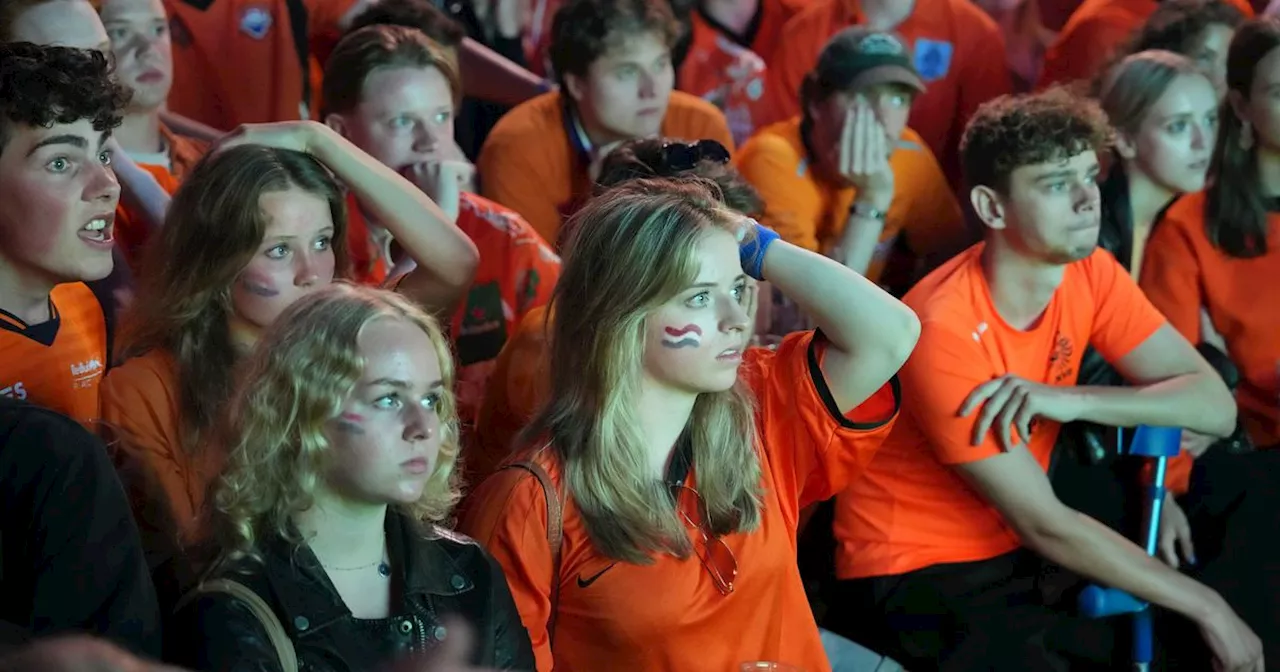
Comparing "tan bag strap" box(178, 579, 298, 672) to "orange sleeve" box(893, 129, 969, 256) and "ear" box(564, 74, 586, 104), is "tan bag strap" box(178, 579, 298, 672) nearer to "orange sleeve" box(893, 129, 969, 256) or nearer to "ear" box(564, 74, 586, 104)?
"ear" box(564, 74, 586, 104)

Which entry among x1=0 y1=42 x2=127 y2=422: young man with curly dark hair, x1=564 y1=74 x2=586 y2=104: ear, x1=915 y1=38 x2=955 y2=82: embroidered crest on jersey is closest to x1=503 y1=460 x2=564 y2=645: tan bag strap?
x1=0 y1=42 x2=127 y2=422: young man with curly dark hair

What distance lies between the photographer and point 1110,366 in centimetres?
302

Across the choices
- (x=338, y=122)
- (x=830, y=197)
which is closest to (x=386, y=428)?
(x=338, y=122)

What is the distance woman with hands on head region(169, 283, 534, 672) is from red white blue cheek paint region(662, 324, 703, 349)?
35cm

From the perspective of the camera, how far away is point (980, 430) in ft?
8.82

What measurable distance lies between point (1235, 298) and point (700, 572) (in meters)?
1.76

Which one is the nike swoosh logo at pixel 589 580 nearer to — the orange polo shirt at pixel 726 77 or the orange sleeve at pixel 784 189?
the orange sleeve at pixel 784 189

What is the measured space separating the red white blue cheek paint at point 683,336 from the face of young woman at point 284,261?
60 centimetres

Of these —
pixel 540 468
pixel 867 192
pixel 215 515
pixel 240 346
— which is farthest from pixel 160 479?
pixel 867 192

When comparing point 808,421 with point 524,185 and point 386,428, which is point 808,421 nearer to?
point 386,428

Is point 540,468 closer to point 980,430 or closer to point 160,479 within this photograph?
point 160,479

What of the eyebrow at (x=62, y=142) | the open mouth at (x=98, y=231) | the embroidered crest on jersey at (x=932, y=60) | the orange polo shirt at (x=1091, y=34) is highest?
the orange polo shirt at (x=1091, y=34)

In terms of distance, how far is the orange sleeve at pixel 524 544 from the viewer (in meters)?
2.07

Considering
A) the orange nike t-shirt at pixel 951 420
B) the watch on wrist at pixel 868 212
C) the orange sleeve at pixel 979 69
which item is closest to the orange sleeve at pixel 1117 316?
the orange nike t-shirt at pixel 951 420
